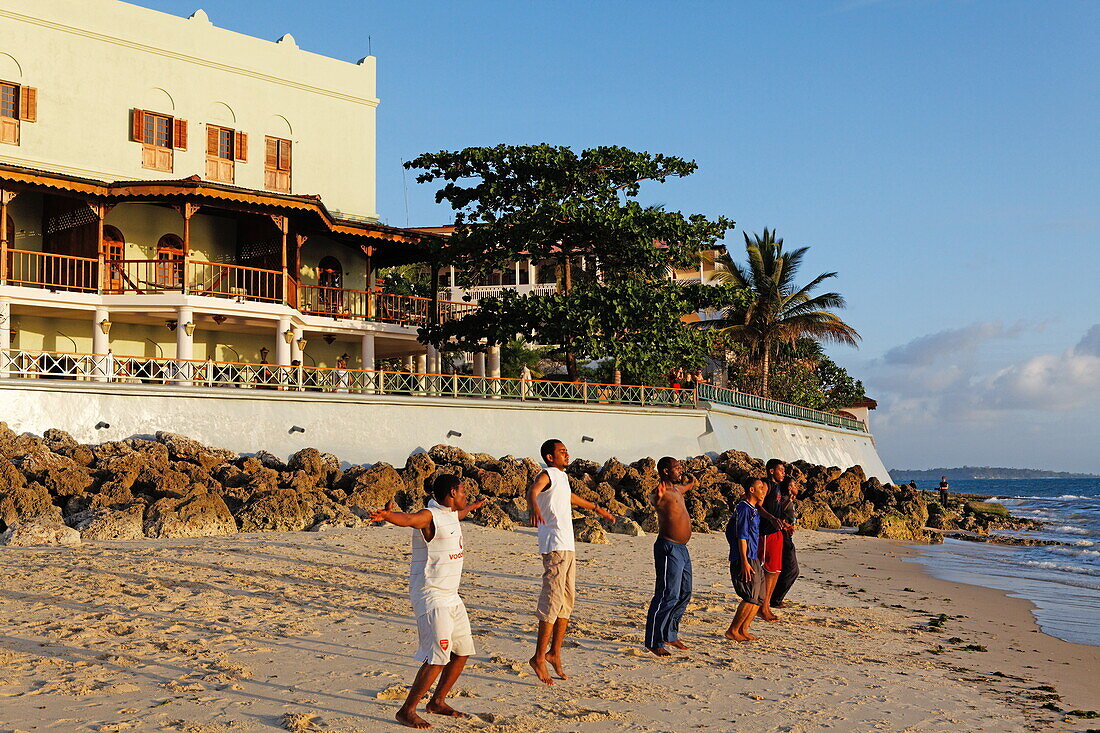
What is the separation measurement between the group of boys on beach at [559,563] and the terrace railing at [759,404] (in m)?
19.6

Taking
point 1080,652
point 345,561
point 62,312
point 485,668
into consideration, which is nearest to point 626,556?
point 345,561

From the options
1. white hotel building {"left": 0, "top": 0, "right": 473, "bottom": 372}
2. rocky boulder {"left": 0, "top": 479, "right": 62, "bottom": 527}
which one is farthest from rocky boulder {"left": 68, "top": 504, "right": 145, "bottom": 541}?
white hotel building {"left": 0, "top": 0, "right": 473, "bottom": 372}

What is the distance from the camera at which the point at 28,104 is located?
2691 centimetres

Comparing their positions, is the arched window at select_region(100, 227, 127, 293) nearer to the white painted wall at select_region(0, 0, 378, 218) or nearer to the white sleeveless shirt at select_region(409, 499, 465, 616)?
the white painted wall at select_region(0, 0, 378, 218)

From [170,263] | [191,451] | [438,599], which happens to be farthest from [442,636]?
[170,263]

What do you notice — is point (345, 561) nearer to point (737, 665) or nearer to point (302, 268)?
point (737, 665)

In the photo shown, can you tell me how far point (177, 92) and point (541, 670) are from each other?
86.3ft

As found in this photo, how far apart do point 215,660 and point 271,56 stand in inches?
1071

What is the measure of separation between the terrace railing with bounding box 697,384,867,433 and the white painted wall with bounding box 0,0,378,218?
12088 mm

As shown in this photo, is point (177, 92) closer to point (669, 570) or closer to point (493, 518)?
point (493, 518)

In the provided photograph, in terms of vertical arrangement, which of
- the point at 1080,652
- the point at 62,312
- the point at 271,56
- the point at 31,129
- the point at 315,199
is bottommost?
the point at 1080,652

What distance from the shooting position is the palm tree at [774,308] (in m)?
41.0

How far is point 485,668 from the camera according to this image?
7473 mm

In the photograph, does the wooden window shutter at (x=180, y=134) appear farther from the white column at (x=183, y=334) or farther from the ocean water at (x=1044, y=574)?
the ocean water at (x=1044, y=574)
